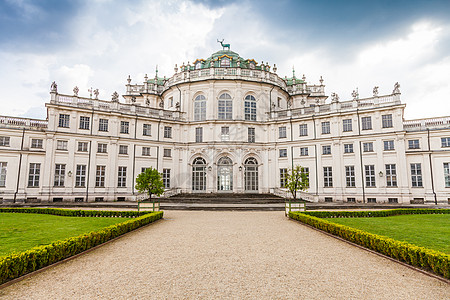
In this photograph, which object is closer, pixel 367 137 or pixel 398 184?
pixel 398 184

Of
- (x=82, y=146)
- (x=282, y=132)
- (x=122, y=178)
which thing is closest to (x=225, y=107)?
(x=282, y=132)

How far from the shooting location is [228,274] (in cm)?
698

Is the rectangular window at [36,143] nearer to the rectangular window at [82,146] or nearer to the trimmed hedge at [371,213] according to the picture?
the rectangular window at [82,146]

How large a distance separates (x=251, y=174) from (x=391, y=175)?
16.5 m

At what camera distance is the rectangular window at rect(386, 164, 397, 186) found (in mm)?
29328

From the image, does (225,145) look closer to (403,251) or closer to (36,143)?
(36,143)

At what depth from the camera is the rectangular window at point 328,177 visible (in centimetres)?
3228

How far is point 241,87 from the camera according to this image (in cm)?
3738

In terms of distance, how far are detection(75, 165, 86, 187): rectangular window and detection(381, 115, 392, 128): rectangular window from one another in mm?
35258

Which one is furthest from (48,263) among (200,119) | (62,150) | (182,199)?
(200,119)

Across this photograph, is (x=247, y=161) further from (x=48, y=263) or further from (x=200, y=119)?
(x=48, y=263)

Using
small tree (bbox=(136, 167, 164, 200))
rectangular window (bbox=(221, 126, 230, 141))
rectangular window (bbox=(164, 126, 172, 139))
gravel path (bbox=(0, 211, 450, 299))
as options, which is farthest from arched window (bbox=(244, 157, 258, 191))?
gravel path (bbox=(0, 211, 450, 299))

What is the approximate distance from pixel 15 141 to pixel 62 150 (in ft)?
15.9

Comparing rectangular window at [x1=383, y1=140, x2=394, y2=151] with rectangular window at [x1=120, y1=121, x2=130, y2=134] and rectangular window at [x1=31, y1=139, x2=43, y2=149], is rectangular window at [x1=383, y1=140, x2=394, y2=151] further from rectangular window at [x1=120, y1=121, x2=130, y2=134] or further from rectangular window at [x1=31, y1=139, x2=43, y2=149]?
rectangular window at [x1=31, y1=139, x2=43, y2=149]
